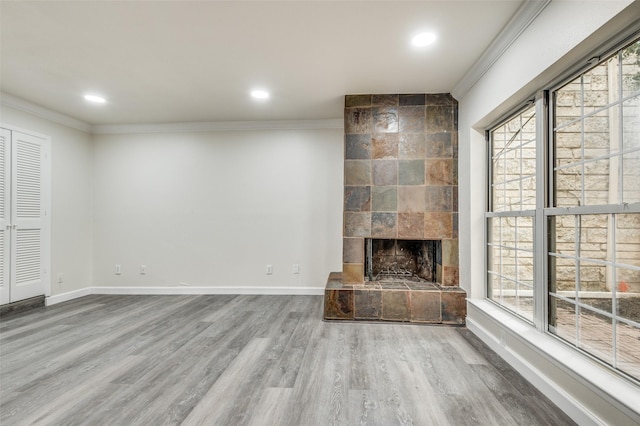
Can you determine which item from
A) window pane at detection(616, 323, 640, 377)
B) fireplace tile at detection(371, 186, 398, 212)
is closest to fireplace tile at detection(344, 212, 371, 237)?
fireplace tile at detection(371, 186, 398, 212)

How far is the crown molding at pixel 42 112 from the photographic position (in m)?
3.50

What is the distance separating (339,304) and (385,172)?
1.55 m

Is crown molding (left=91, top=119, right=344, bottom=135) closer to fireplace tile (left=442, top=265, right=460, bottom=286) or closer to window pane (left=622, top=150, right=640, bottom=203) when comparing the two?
fireplace tile (left=442, top=265, right=460, bottom=286)

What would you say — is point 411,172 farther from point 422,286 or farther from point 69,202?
point 69,202

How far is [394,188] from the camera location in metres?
3.42

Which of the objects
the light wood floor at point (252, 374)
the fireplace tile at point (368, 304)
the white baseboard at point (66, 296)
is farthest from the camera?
the white baseboard at point (66, 296)

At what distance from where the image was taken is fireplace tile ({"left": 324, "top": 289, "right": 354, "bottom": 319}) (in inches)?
129

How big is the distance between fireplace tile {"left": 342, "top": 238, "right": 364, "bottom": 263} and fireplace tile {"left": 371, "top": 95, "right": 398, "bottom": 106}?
156cm

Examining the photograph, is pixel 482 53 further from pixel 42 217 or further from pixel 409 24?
pixel 42 217

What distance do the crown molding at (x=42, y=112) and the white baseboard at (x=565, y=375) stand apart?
5551 millimetres

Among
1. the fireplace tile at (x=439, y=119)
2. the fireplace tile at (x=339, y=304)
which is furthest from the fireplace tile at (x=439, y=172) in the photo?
the fireplace tile at (x=339, y=304)

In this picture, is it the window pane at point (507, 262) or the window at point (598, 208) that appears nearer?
the window at point (598, 208)

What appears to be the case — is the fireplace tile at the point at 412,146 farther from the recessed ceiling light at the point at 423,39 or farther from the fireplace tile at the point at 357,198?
the recessed ceiling light at the point at 423,39

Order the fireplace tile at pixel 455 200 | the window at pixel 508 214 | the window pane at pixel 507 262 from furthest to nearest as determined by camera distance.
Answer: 1. the fireplace tile at pixel 455 200
2. the window pane at pixel 507 262
3. the window at pixel 508 214
